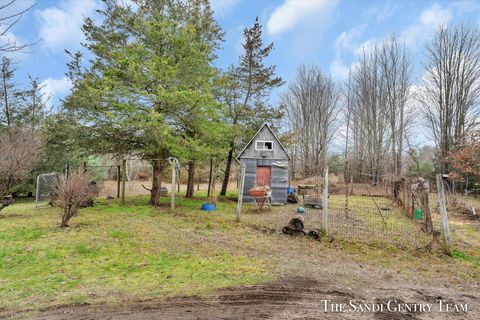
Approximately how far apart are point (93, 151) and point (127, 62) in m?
4.10

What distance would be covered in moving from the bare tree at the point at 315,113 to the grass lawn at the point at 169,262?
23.2 metres

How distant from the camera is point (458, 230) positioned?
8547 millimetres

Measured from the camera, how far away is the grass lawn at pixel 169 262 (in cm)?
380

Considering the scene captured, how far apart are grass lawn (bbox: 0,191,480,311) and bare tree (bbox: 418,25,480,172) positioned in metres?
19.4

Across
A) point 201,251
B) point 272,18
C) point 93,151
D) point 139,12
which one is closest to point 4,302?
point 201,251

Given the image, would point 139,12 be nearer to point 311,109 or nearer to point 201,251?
point 201,251

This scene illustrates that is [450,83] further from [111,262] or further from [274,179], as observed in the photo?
[111,262]

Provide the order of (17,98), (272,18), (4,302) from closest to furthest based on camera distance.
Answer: (4,302)
(272,18)
(17,98)

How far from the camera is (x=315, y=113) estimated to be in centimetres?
2934

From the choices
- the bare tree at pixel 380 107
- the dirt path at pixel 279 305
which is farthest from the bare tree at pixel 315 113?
the dirt path at pixel 279 305

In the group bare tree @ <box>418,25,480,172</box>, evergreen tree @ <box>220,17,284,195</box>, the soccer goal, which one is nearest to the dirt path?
the soccer goal

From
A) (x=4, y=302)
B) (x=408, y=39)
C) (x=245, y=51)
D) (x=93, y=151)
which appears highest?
(x=408, y=39)

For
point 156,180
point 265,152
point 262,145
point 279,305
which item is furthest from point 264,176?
point 279,305

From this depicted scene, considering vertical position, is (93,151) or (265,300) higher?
(93,151)
